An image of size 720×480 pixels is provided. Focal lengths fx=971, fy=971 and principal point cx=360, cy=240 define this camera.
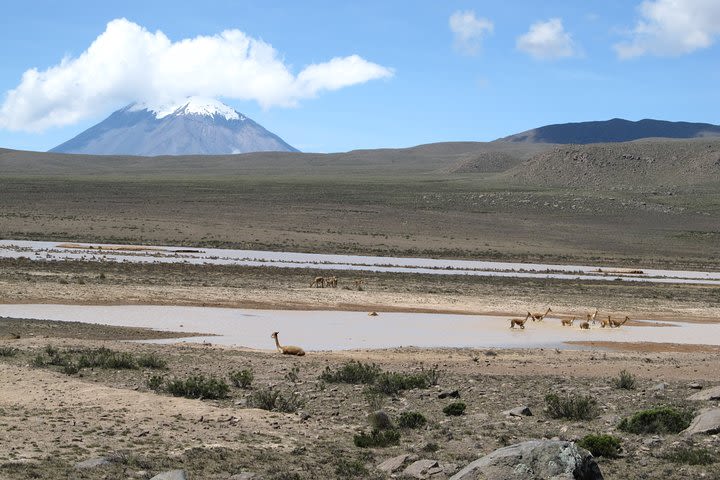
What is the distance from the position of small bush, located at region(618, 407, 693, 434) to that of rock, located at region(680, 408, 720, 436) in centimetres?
14

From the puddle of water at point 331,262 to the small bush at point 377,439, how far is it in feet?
112

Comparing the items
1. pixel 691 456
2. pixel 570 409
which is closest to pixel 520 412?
pixel 570 409

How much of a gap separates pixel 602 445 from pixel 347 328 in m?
16.0

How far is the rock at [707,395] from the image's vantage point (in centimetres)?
1498

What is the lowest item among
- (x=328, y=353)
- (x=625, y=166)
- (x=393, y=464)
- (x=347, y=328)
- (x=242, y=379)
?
(x=347, y=328)

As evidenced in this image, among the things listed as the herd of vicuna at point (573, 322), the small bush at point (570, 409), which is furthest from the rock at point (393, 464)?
the herd of vicuna at point (573, 322)

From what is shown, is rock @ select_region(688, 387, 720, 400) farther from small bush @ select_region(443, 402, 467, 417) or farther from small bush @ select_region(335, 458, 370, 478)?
small bush @ select_region(335, 458, 370, 478)

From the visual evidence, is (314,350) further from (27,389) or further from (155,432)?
(155,432)

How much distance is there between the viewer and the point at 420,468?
10836 millimetres

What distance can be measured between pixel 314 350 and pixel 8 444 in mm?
11587

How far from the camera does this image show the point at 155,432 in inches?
480

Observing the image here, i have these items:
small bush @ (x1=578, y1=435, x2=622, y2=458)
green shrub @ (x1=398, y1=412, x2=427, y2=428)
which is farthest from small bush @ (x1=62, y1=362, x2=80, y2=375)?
small bush @ (x1=578, y1=435, x2=622, y2=458)

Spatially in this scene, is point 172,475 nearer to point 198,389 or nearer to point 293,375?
point 198,389

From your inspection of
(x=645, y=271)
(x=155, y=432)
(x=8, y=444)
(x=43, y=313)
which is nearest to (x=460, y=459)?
(x=155, y=432)
